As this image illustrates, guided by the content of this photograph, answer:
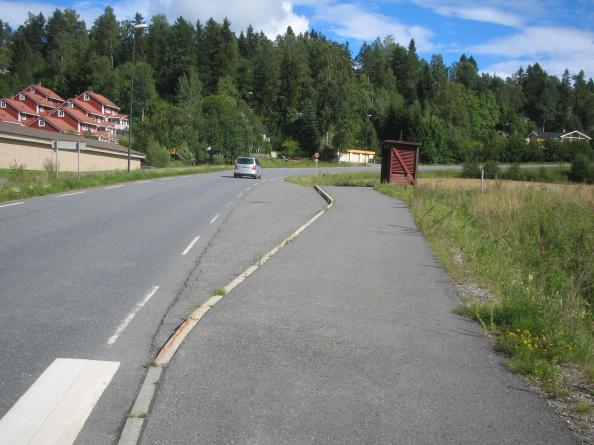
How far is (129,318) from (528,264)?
1088 centimetres

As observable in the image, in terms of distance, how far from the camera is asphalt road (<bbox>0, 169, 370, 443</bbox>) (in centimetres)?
522

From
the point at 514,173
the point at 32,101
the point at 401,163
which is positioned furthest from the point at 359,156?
the point at 401,163

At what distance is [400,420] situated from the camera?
4414 mm

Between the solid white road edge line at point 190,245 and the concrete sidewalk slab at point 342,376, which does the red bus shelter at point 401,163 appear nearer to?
the solid white road edge line at point 190,245

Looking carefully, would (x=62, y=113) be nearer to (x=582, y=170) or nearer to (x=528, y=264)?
(x=582, y=170)

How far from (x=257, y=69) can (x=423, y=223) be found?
113979mm

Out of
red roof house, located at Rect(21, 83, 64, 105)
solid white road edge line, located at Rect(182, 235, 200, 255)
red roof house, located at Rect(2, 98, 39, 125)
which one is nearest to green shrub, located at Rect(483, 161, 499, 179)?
solid white road edge line, located at Rect(182, 235, 200, 255)

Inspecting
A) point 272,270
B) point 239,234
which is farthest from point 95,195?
point 272,270

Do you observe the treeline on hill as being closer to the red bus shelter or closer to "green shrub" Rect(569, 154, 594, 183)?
"green shrub" Rect(569, 154, 594, 183)

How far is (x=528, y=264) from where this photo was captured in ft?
48.3

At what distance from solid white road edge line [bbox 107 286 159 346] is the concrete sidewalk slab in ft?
2.53

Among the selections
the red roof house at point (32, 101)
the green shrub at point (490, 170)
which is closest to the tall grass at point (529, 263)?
the green shrub at point (490, 170)

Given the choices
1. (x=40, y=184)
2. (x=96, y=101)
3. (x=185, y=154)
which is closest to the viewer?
(x=40, y=184)

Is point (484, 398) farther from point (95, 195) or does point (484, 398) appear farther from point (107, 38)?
point (107, 38)
